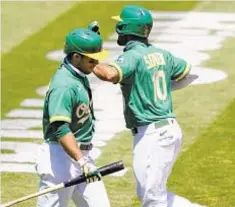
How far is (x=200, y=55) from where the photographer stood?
54.1ft

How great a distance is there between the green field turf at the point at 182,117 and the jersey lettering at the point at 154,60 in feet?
6.75

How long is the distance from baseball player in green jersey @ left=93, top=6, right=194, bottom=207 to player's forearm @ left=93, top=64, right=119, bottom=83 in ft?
0.78

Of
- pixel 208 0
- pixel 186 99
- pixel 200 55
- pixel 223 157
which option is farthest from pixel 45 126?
pixel 208 0

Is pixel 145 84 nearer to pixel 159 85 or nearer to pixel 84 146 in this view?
pixel 159 85

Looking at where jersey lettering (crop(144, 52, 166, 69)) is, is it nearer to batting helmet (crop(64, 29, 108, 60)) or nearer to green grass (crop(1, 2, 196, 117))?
batting helmet (crop(64, 29, 108, 60))

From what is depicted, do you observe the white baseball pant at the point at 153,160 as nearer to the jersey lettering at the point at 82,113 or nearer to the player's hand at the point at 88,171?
the jersey lettering at the point at 82,113

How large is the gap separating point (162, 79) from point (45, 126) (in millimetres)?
1148

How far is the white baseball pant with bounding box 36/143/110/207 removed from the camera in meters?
8.73

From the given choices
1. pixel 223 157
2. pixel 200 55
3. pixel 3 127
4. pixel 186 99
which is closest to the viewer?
pixel 223 157

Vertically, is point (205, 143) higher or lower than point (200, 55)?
higher

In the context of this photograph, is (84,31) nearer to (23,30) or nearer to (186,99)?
(186,99)

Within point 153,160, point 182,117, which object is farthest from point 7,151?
point 153,160

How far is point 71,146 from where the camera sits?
8406 millimetres

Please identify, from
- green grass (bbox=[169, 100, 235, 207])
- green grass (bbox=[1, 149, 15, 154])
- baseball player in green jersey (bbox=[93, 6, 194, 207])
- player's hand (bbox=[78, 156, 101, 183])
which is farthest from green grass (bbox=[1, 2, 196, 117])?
player's hand (bbox=[78, 156, 101, 183])
